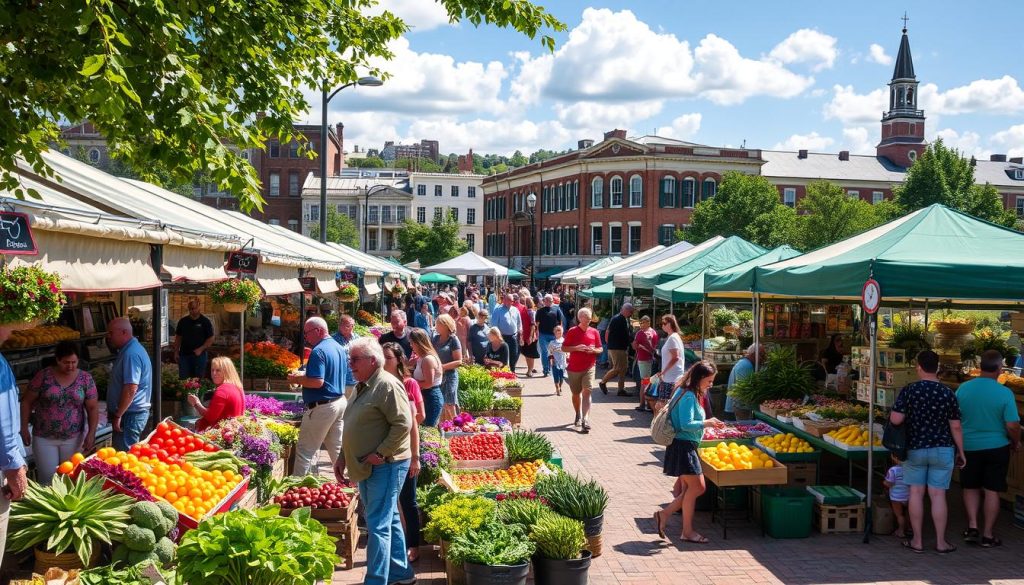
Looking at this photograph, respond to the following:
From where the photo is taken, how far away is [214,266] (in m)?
8.29

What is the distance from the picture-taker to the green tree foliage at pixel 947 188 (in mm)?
52750

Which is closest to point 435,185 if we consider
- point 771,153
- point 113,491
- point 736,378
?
point 771,153

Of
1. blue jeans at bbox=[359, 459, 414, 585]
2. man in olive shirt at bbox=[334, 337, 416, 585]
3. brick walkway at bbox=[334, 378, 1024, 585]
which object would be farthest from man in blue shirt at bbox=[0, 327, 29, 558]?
brick walkway at bbox=[334, 378, 1024, 585]

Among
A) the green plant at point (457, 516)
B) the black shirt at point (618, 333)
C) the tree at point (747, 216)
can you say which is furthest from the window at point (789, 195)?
the green plant at point (457, 516)

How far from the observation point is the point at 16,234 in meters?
4.46

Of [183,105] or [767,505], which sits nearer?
[183,105]

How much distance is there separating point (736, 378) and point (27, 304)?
980 cm

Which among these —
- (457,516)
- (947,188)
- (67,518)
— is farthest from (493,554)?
(947,188)

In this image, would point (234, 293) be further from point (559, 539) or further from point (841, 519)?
point (841, 519)

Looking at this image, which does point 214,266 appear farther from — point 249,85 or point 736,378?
point 736,378

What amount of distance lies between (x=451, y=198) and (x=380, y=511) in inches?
3217

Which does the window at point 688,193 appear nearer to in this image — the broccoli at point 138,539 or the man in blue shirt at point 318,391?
the man in blue shirt at point 318,391

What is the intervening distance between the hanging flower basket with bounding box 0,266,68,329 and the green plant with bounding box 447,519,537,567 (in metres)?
3.09

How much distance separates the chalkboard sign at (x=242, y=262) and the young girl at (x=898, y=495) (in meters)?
6.86
